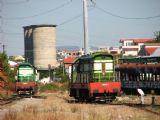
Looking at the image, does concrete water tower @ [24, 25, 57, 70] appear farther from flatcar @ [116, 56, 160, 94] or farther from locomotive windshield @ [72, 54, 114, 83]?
locomotive windshield @ [72, 54, 114, 83]

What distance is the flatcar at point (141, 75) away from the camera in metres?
43.6

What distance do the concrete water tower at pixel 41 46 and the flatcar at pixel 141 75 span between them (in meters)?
71.8

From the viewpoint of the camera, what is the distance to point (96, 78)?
29.9 metres

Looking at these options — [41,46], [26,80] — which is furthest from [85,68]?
[41,46]

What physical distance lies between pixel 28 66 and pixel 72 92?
47.2 ft

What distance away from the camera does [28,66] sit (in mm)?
47094

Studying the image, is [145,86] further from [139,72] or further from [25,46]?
[25,46]

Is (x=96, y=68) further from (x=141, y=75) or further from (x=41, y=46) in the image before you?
(x=41, y=46)

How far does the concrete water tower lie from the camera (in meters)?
124

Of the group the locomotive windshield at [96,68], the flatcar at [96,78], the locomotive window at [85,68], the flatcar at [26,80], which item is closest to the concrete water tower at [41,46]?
the flatcar at [26,80]

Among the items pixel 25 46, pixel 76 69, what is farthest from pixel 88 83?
pixel 25 46

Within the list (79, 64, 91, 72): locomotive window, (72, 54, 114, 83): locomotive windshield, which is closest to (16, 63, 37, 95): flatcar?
(79, 64, 91, 72): locomotive window

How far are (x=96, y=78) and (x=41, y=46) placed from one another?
97257 mm

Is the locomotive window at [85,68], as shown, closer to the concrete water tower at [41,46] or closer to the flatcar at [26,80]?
the flatcar at [26,80]
